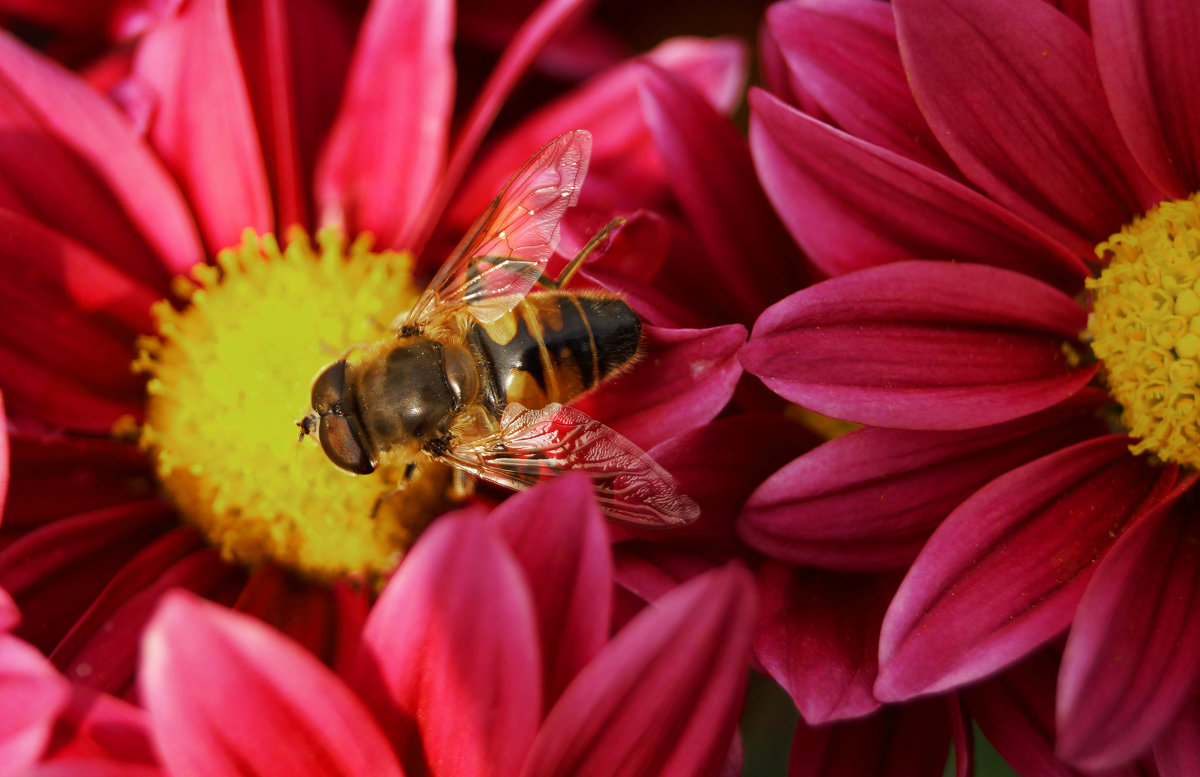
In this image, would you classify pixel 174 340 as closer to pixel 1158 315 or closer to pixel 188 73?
pixel 188 73

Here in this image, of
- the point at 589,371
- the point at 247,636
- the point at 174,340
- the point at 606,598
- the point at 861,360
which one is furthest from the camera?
the point at 174,340

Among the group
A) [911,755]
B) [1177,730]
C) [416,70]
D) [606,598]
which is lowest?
[911,755]

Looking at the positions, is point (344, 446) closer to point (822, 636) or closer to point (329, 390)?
point (329, 390)

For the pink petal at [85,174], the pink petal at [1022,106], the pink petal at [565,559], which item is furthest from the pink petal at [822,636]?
→ the pink petal at [85,174]

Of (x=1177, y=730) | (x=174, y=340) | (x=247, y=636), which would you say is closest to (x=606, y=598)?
(x=247, y=636)

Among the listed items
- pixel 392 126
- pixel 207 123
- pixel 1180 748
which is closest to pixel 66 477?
pixel 207 123

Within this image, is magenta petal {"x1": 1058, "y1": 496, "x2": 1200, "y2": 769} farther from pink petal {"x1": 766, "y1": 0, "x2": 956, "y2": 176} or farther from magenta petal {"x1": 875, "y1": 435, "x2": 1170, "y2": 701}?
pink petal {"x1": 766, "y1": 0, "x2": 956, "y2": 176}
